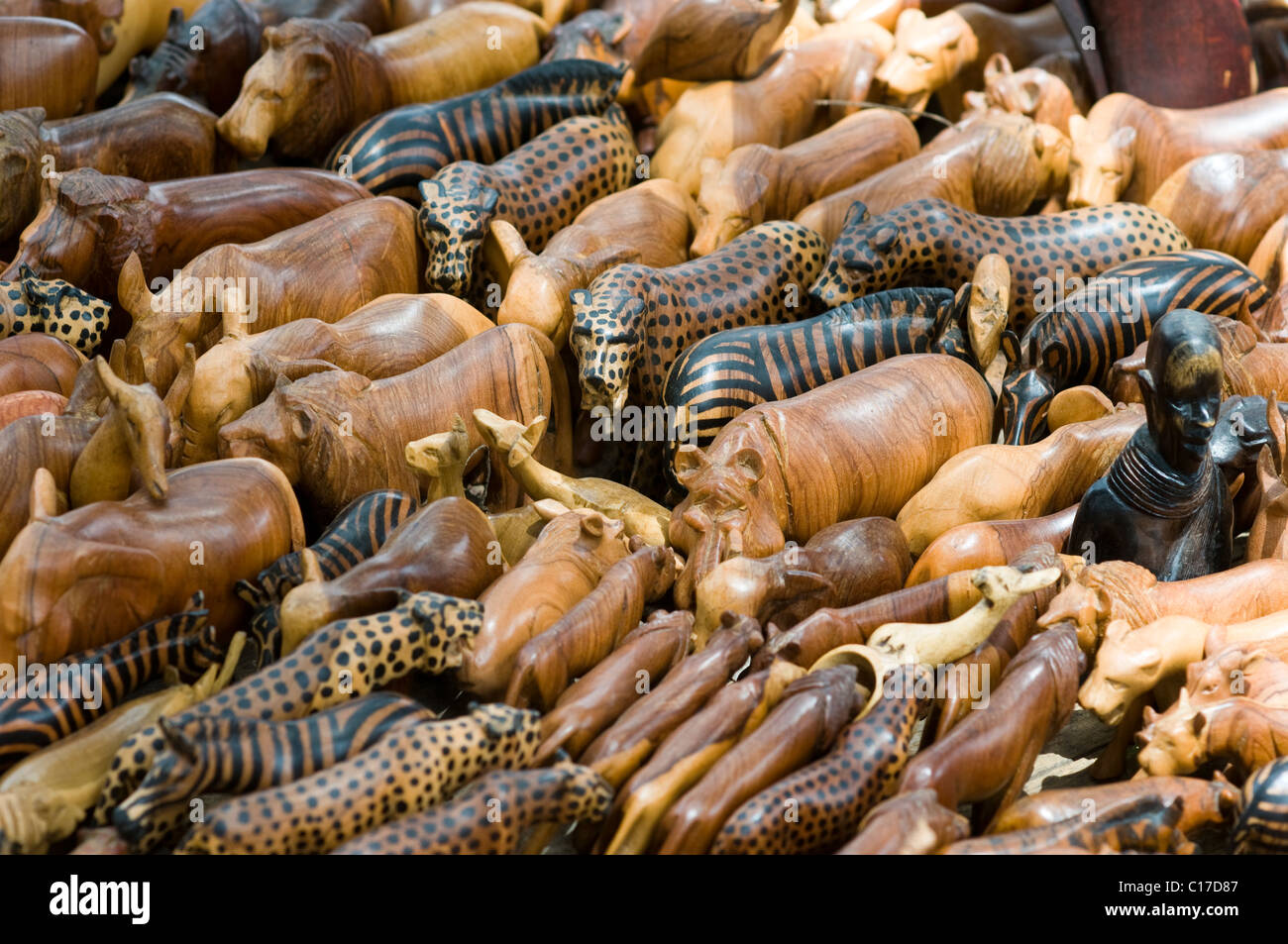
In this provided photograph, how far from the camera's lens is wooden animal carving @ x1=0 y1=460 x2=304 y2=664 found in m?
2.22

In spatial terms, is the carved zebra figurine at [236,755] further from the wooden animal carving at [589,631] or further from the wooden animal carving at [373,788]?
the wooden animal carving at [589,631]

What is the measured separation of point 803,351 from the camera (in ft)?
9.70

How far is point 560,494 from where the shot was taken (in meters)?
2.76

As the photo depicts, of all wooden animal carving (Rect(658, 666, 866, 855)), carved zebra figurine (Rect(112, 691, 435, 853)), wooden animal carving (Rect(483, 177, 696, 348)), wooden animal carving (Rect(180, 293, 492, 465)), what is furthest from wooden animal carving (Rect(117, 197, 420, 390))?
wooden animal carving (Rect(658, 666, 866, 855))

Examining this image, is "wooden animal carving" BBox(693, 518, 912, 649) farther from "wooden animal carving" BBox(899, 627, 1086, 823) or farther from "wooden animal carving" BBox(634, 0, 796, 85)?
"wooden animal carving" BBox(634, 0, 796, 85)

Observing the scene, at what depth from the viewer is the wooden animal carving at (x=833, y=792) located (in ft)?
6.58

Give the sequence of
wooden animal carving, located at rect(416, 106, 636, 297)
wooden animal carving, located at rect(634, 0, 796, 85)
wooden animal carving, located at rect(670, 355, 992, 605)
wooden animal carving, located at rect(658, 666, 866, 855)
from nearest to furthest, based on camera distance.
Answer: wooden animal carving, located at rect(658, 666, 866, 855), wooden animal carving, located at rect(670, 355, 992, 605), wooden animal carving, located at rect(416, 106, 636, 297), wooden animal carving, located at rect(634, 0, 796, 85)

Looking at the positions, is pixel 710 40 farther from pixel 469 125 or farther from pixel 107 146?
pixel 107 146

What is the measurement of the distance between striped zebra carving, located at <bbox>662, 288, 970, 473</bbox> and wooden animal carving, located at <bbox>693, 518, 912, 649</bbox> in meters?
0.35

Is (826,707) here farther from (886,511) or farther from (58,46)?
(58,46)

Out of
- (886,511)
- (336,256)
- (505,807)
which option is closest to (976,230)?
(886,511)

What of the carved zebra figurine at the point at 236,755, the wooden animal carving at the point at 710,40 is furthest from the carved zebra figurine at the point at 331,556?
the wooden animal carving at the point at 710,40

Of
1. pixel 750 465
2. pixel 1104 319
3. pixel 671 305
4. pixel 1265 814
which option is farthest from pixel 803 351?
pixel 1265 814

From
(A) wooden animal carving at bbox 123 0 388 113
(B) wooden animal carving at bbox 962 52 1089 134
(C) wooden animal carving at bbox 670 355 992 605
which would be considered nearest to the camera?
(C) wooden animal carving at bbox 670 355 992 605
